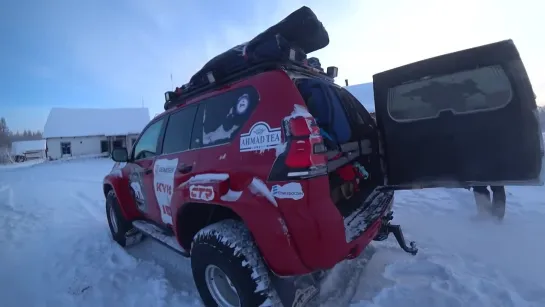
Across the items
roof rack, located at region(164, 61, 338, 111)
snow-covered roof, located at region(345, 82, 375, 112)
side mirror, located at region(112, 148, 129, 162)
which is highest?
snow-covered roof, located at region(345, 82, 375, 112)

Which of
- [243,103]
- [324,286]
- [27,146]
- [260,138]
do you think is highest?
[27,146]

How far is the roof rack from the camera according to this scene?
2234 millimetres

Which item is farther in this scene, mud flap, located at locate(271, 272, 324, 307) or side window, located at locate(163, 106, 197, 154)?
side window, located at locate(163, 106, 197, 154)

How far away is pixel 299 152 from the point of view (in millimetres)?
1806

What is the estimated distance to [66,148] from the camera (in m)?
31.1

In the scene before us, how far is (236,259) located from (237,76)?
→ 149cm

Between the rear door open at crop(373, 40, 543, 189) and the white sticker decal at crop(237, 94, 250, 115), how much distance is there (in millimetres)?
1657

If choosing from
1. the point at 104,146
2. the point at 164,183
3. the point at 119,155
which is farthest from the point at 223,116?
the point at 104,146

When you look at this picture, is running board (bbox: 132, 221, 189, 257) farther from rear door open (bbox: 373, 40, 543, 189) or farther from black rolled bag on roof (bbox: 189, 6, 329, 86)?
rear door open (bbox: 373, 40, 543, 189)

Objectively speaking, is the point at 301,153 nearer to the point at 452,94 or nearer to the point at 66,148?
the point at 452,94

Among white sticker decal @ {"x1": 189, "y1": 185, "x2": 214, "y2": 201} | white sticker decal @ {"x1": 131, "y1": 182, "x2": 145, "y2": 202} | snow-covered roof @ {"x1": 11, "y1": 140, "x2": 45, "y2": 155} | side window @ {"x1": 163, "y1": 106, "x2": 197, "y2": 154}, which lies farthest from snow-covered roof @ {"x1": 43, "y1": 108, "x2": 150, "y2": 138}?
snow-covered roof @ {"x1": 11, "y1": 140, "x2": 45, "y2": 155}

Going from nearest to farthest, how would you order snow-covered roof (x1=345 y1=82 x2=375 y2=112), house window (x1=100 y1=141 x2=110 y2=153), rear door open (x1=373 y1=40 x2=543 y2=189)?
1. rear door open (x1=373 y1=40 x2=543 y2=189)
2. snow-covered roof (x1=345 y1=82 x2=375 y2=112)
3. house window (x1=100 y1=141 x2=110 y2=153)

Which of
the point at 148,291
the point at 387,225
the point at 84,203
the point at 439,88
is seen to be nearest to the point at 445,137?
the point at 439,88

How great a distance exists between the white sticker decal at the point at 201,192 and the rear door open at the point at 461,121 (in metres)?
2.05
